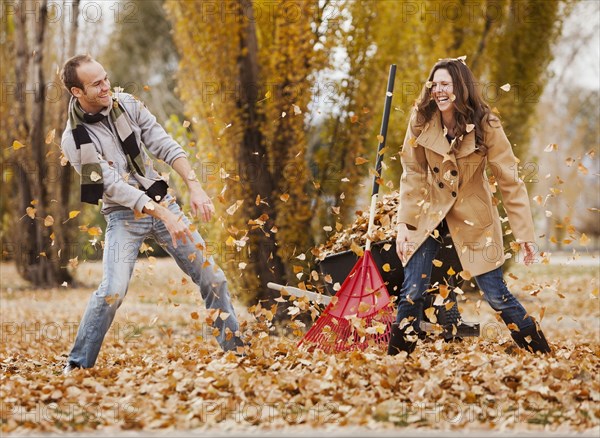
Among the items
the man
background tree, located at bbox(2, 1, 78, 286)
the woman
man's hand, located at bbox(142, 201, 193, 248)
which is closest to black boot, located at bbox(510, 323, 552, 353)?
the woman

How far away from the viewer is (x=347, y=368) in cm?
459

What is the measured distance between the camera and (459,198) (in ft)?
16.1

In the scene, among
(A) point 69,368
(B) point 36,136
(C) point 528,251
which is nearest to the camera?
(C) point 528,251

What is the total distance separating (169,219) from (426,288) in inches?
61.2

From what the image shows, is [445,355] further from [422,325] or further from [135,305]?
[135,305]

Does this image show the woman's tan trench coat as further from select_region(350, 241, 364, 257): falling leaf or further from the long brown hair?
select_region(350, 241, 364, 257): falling leaf

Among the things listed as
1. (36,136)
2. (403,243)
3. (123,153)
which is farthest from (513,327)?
(36,136)

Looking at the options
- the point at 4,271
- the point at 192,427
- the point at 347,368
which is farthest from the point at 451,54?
the point at 4,271

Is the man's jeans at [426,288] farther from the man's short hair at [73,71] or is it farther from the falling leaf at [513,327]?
the man's short hair at [73,71]

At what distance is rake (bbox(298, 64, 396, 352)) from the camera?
5273 millimetres

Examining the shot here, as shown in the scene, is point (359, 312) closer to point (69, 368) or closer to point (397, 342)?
point (397, 342)

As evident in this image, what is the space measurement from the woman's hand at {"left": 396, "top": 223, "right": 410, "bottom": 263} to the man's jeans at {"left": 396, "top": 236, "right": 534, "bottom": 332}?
5cm

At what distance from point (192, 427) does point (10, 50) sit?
12.9m

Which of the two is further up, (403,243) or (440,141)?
(440,141)
